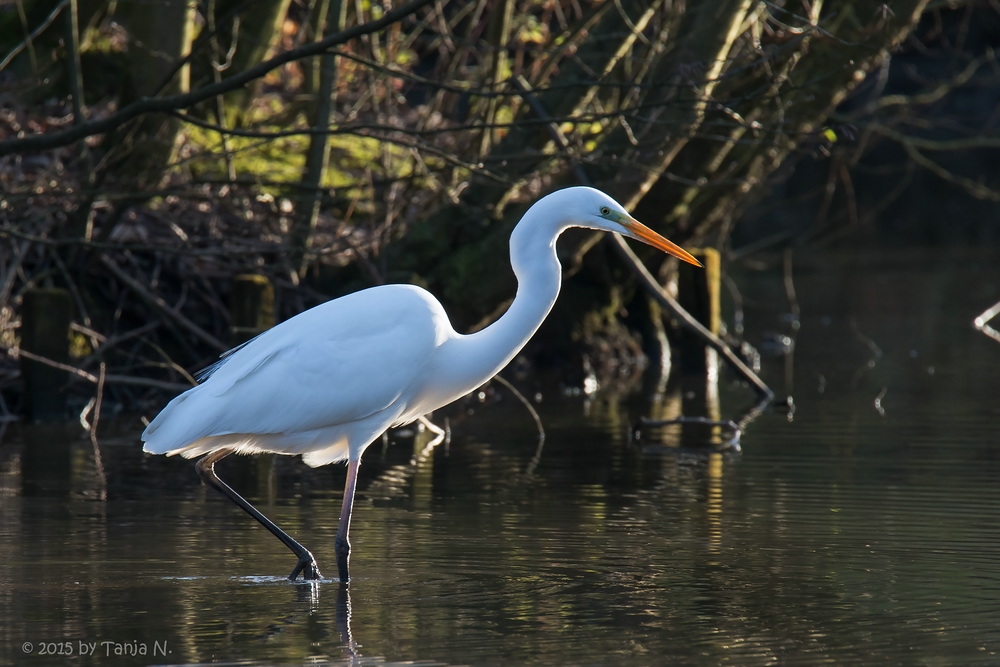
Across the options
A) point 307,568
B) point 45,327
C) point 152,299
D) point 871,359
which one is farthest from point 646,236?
point 871,359

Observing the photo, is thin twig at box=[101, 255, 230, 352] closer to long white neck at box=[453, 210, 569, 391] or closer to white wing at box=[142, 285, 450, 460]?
white wing at box=[142, 285, 450, 460]

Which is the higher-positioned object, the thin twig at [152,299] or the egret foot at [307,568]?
the thin twig at [152,299]

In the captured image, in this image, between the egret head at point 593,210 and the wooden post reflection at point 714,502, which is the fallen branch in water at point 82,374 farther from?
the egret head at point 593,210

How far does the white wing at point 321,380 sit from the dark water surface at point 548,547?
23.5 inches

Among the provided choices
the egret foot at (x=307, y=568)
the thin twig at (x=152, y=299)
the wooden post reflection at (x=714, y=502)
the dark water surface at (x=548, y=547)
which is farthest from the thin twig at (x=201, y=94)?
the thin twig at (x=152, y=299)

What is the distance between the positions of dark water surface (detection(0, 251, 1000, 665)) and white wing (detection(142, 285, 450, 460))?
0.60 m

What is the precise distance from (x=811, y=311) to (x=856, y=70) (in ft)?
23.9

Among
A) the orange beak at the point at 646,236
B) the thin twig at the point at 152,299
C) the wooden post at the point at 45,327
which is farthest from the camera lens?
the thin twig at the point at 152,299

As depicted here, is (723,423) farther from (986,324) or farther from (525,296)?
(986,324)

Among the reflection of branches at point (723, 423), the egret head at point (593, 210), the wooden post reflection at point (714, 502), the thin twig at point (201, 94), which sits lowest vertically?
the wooden post reflection at point (714, 502)

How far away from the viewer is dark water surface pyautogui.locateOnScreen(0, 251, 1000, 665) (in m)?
4.71

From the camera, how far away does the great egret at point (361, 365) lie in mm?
6023

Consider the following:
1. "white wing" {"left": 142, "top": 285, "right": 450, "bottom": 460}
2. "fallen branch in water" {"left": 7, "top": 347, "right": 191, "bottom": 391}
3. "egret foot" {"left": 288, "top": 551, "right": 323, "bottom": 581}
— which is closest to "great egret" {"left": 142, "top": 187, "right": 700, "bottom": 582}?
"white wing" {"left": 142, "top": 285, "right": 450, "bottom": 460}

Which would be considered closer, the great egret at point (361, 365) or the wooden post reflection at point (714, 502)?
the great egret at point (361, 365)
